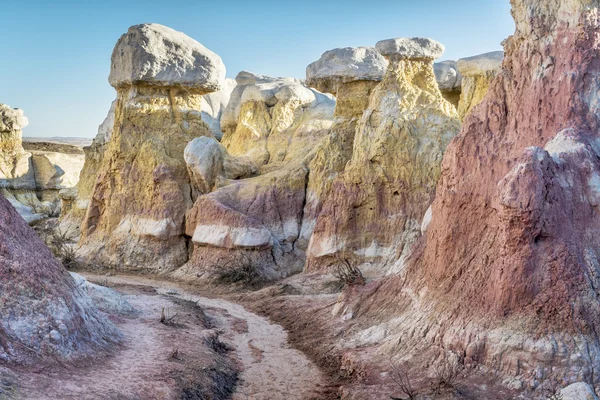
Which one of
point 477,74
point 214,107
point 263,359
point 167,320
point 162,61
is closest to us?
point 263,359

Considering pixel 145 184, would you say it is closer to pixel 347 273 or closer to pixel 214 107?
pixel 347 273

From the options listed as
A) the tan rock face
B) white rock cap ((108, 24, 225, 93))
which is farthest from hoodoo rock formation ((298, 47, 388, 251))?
the tan rock face

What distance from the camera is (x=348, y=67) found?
16.2 metres

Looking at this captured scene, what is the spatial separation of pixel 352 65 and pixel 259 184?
137 inches

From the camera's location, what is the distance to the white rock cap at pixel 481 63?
16.6m

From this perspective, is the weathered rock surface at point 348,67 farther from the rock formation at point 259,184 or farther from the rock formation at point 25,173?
the rock formation at point 25,173

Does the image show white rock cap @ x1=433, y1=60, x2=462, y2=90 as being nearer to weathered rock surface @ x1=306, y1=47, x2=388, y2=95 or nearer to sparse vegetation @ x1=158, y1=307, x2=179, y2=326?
weathered rock surface @ x1=306, y1=47, x2=388, y2=95

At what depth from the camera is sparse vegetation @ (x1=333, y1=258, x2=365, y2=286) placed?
10.2 meters

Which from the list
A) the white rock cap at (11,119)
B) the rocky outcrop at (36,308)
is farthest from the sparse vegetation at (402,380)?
the white rock cap at (11,119)

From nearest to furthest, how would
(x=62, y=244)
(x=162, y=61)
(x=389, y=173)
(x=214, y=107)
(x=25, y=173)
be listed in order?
(x=389, y=173)
(x=162, y=61)
(x=62, y=244)
(x=214, y=107)
(x=25, y=173)

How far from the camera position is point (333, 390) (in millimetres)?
7137

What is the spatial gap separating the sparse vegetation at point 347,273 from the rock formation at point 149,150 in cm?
468

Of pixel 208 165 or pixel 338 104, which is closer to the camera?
pixel 208 165

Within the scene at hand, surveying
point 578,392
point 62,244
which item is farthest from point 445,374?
point 62,244
